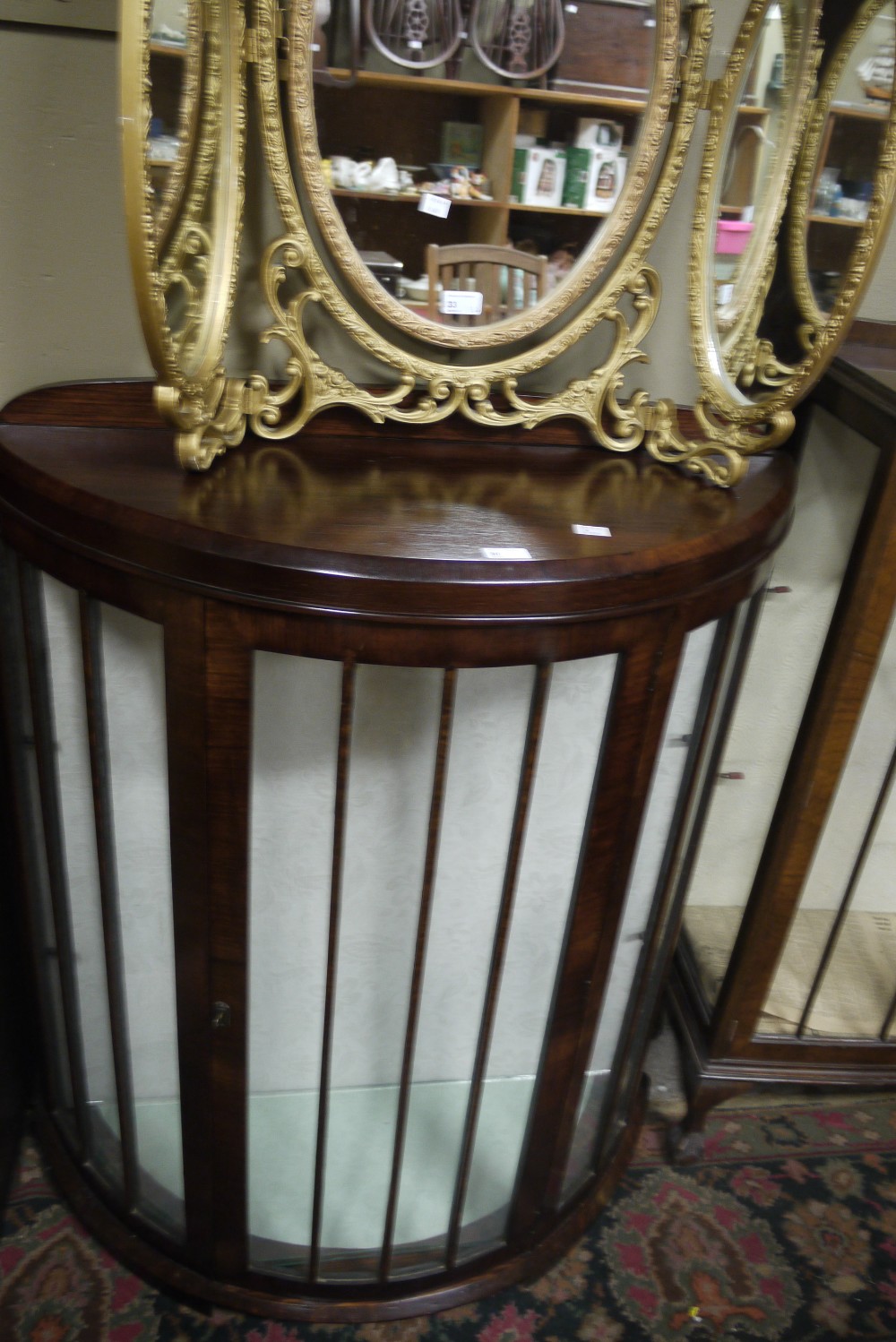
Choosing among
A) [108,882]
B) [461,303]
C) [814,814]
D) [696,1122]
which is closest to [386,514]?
[461,303]

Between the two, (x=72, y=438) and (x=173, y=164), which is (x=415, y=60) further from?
(x=72, y=438)

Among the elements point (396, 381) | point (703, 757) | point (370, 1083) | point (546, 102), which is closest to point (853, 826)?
point (703, 757)

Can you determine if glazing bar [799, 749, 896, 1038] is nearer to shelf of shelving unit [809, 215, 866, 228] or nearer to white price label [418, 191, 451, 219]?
shelf of shelving unit [809, 215, 866, 228]

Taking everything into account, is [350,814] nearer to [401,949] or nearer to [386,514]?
[401,949]

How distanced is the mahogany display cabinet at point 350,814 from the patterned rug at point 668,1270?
43 millimetres

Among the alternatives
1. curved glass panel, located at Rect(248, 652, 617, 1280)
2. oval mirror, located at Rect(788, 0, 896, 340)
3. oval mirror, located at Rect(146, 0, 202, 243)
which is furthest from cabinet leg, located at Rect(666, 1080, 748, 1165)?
oval mirror, located at Rect(146, 0, 202, 243)

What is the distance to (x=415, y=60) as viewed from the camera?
829 millimetres

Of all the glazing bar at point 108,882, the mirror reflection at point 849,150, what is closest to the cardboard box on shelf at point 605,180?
the mirror reflection at point 849,150

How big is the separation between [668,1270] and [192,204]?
129cm

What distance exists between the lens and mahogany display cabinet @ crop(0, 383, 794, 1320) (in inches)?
30.3

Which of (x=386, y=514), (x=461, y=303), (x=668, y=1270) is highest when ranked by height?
(x=461, y=303)

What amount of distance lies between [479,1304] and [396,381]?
105 cm

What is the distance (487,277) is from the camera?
2.99 ft

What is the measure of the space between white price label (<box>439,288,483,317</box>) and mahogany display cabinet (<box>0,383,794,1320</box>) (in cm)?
12
